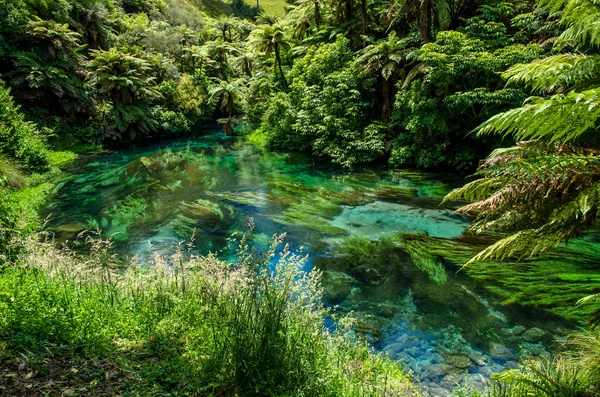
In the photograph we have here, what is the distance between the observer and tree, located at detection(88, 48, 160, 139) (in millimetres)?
21875

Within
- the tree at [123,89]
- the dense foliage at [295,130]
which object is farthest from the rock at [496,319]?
the tree at [123,89]

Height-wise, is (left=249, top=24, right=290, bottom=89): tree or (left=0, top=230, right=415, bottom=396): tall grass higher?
(left=249, top=24, right=290, bottom=89): tree

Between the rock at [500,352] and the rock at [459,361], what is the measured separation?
40 cm

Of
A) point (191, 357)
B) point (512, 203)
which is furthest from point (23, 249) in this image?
point (512, 203)

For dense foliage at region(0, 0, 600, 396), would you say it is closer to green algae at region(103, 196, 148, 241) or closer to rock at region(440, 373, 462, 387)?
rock at region(440, 373, 462, 387)

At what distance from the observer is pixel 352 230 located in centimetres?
977

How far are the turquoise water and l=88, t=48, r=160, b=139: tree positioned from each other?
4.66 m

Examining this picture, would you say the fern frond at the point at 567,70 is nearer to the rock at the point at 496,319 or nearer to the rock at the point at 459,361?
the rock at the point at 459,361

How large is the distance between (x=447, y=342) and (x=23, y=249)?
6.43 m

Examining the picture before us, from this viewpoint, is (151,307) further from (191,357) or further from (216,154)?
(216,154)

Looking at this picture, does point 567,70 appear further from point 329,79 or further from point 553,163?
point 329,79

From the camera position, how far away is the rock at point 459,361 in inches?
190

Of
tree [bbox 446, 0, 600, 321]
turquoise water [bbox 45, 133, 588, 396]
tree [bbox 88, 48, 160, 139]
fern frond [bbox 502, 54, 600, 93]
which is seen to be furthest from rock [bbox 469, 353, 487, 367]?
tree [bbox 88, 48, 160, 139]

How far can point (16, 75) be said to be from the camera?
61.0ft
